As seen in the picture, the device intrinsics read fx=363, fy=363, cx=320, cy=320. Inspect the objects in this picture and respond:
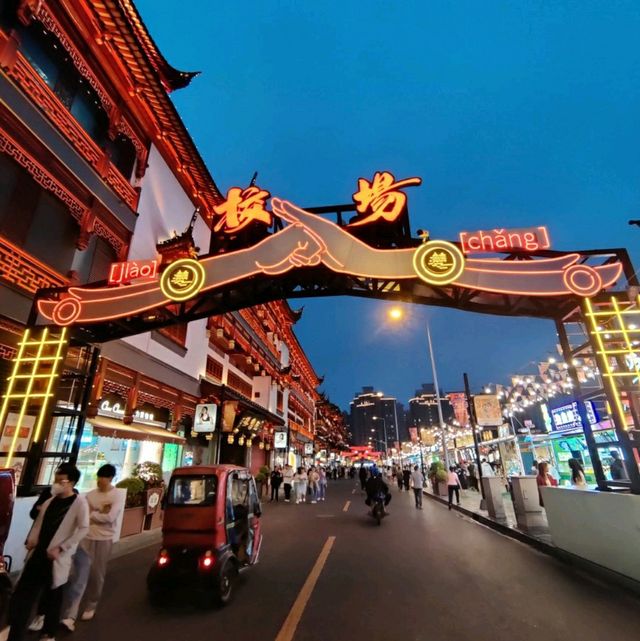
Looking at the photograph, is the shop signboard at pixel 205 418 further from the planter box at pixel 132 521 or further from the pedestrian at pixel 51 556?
the pedestrian at pixel 51 556

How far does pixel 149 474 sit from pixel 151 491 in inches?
27.8

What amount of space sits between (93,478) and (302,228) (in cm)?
1115

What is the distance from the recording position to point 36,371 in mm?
8195

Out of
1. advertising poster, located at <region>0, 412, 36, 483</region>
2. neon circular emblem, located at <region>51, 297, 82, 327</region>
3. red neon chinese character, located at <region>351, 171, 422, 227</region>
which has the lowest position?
advertising poster, located at <region>0, 412, 36, 483</region>

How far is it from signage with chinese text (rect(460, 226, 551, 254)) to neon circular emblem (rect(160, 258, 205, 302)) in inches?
246

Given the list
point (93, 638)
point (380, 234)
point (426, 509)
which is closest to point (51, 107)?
point (380, 234)

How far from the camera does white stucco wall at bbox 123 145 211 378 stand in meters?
14.3

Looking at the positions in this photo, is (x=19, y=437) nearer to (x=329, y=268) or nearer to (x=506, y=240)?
(x=329, y=268)

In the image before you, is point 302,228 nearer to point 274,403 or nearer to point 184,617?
point 184,617

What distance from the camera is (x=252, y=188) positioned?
10.7m

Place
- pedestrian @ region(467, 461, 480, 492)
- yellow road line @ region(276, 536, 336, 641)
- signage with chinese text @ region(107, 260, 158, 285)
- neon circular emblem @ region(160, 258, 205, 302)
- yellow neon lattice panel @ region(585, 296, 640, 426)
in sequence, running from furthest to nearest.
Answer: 1. pedestrian @ region(467, 461, 480, 492)
2. signage with chinese text @ region(107, 260, 158, 285)
3. neon circular emblem @ region(160, 258, 205, 302)
4. yellow neon lattice panel @ region(585, 296, 640, 426)
5. yellow road line @ region(276, 536, 336, 641)

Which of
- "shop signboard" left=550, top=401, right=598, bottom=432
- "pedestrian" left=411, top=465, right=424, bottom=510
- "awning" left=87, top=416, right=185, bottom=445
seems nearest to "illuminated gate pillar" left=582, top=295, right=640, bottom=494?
"shop signboard" left=550, top=401, right=598, bottom=432

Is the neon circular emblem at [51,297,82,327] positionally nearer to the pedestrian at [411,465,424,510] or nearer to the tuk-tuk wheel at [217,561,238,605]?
the tuk-tuk wheel at [217,561,238,605]

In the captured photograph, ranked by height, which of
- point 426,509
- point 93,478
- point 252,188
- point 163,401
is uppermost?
point 252,188
